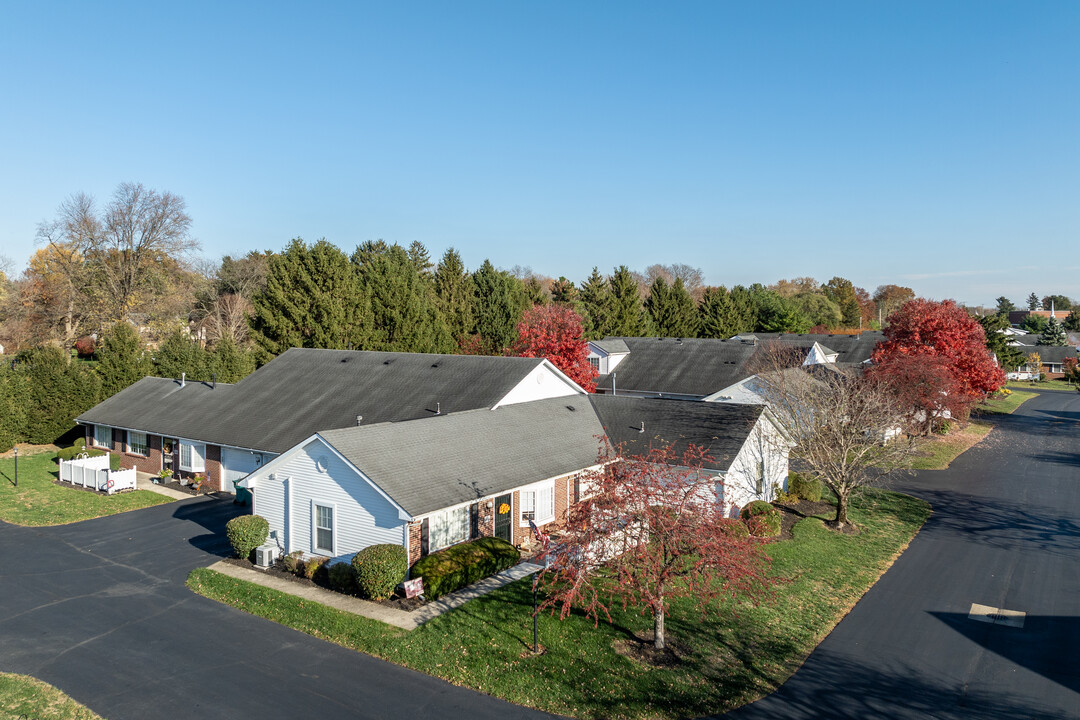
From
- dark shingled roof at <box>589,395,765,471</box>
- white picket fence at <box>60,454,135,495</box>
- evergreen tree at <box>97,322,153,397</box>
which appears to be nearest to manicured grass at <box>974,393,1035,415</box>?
dark shingled roof at <box>589,395,765,471</box>

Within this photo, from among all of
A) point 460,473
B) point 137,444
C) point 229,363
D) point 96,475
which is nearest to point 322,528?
point 460,473

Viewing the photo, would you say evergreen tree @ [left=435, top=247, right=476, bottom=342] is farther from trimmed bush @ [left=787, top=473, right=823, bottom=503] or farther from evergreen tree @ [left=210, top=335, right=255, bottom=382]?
trimmed bush @ [left=787, top=473, right=823, bottom=503]

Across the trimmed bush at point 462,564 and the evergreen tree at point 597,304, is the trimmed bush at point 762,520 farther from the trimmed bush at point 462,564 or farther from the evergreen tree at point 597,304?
the evergreen tree at point 597,304

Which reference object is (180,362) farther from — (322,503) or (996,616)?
(996,616)

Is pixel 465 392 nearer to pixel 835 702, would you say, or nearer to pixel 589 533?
pixel 589 533

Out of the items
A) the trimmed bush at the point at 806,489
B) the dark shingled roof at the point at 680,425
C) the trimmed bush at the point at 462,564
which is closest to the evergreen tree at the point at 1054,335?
the trimmed bush at the point at 806,489
